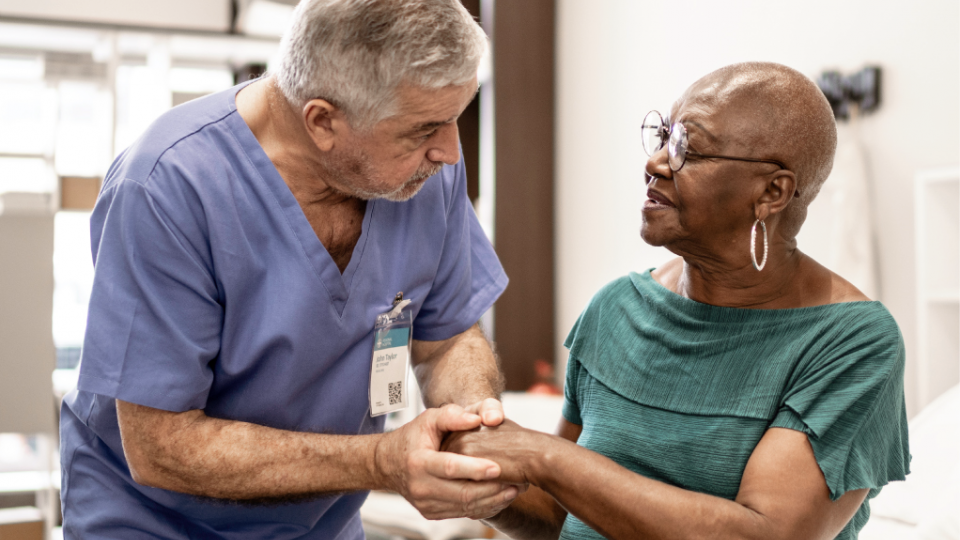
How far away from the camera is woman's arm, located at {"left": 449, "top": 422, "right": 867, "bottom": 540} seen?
109 cm

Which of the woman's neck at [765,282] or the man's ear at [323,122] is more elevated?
the man's ear at [323,122]

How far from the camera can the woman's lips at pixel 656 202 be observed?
129 centimetres

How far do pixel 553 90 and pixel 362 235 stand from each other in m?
3.30

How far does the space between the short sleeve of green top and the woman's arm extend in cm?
3

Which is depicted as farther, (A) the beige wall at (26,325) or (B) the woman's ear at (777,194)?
(A) the beige wall at (26,325)

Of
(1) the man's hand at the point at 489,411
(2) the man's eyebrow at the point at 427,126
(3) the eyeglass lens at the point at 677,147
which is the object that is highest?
(2) the man's eyebrow at the point at 427,126

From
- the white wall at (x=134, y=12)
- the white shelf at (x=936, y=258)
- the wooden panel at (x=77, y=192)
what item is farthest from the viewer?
the wooden panel at (x=77, y=192)

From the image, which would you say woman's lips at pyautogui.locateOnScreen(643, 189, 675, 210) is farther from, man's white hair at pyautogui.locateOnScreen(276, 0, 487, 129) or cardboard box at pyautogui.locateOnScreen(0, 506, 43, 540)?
cardboard box at pyautogui.locateOnScreen(0, 506, 43, 540)

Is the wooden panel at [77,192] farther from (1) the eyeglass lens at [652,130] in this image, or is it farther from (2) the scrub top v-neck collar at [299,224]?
(1) the eyeglass lens at [652,130]

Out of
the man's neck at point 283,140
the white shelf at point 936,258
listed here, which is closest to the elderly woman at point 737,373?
the man's neck at point 283,140

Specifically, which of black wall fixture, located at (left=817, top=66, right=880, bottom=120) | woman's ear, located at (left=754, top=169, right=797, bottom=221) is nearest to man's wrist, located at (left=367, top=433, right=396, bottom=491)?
woman's ear, located at (left=754, top=169, right=797, bottom=221)

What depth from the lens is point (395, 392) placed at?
1.41 m

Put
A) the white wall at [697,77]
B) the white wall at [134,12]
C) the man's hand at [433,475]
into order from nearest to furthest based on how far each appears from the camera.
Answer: the man's hand at [433,475] → the white wall at [697,77] → the white wall at [134,12]

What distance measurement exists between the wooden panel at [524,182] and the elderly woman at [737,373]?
294cm
